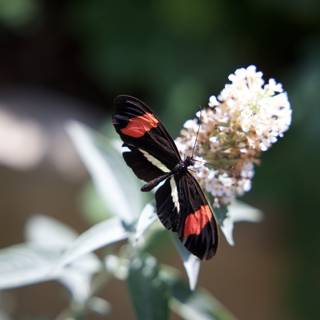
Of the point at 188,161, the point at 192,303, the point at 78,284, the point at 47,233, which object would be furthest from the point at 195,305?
the point at 47,233

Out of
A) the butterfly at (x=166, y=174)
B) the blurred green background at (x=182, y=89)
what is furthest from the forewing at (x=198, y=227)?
the blurred green background at (x=182, y=89)

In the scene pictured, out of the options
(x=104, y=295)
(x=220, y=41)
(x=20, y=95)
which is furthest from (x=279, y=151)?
(x=20, y=95)

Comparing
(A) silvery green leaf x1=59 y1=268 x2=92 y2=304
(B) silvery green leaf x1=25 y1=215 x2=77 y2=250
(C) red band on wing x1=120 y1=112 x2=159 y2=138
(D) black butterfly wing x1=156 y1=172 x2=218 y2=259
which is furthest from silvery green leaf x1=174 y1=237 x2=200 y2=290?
(B) silvery green leaf x1=25 y1=215 x2=77 y2=250

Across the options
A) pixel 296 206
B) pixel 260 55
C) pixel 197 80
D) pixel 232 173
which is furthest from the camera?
pixel 260 55

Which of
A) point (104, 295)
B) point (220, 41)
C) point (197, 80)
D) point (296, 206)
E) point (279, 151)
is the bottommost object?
point (104, 295)

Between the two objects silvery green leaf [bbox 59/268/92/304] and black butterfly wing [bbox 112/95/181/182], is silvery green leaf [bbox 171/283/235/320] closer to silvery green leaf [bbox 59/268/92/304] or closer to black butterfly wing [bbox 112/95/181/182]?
silvery green leaf [bbox 59/268/92/304]

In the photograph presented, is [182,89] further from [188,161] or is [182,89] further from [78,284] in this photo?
[188,161]

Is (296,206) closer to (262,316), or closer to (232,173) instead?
(262,316)
